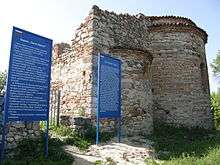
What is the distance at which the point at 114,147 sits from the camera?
296 inches

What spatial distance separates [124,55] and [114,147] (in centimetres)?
395

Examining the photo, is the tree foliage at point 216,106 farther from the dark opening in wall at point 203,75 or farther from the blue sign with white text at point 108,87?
the blue sign with white text at point 108,87

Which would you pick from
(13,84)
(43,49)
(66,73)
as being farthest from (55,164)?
(66,73)

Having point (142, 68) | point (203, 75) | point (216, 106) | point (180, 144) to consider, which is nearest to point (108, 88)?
point (142, 68)

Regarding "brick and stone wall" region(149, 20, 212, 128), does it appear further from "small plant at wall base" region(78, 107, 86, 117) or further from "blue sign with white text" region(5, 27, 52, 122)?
"blue sign with white text" region(5, 27, 52, 122)

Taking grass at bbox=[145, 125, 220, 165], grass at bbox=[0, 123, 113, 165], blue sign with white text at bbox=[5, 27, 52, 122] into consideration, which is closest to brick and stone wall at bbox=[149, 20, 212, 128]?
grass at bbox=[145, 125, 220, 165]

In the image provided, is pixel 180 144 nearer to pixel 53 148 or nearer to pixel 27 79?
pixel 53 148

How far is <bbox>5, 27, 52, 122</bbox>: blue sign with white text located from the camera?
558 centimetres

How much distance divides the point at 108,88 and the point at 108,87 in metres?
0.03

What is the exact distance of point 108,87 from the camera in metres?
8.19

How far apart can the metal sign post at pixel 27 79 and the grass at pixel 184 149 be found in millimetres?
2971

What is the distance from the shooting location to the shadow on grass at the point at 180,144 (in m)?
7.11

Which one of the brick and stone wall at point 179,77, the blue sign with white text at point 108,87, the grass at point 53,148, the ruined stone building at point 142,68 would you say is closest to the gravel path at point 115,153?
the grass at point 53,148

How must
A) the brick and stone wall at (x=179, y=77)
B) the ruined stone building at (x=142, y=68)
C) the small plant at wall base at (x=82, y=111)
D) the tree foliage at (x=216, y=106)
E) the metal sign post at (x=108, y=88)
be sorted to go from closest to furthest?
the metal sign post at (x=108, y=88), the small plant at wall base at (x=82, y=111), the ruined stone building at (x=142, y=68), the brick and stone wall at (x=179, y=77), the tree foliage at (x=216, y=106)
